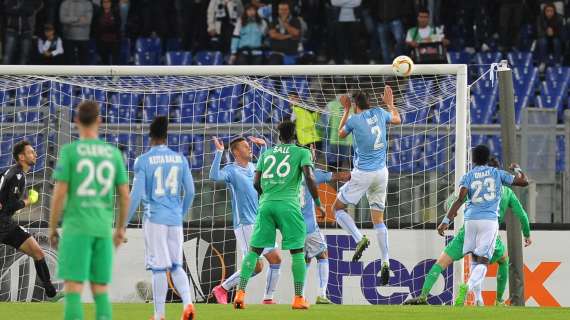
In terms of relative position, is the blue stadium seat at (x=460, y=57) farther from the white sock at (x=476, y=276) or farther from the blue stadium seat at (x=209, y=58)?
the white sock at (x=476, y=276)

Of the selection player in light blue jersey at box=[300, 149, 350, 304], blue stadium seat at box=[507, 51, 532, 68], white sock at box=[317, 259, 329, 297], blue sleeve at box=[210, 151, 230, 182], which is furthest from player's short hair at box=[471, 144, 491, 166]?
blue stadium seat at box=[507, 51, 532, 68]

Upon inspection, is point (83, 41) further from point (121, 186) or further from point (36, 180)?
point (121, 186)

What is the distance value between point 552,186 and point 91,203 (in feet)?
33.2

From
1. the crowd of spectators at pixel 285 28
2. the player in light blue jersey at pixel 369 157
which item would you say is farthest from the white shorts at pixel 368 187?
the crowd of spectators at pixel 285 28

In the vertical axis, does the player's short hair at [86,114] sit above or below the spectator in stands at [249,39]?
below

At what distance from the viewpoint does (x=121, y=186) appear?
374 inches

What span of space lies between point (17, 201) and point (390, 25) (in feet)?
34.4

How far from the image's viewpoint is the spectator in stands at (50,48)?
2395cm

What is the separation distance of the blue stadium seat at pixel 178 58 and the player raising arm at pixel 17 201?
8744 millimetres

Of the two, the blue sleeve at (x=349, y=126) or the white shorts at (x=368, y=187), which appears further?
the white shorts at (x=368, y=187)

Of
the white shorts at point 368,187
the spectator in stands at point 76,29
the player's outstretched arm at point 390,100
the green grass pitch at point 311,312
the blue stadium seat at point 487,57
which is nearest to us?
the green grass pitch at point 311,312

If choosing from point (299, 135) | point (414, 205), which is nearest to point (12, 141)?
point (299, 135)

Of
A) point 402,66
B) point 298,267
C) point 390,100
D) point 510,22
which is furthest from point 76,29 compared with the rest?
point 298,267

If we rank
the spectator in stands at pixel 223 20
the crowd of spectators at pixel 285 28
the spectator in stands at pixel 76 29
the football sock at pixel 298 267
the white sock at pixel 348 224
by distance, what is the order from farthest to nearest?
the spectator in stands at pixel 223 20
the spectator in stands at pixel 76 29
the crowd of spectators at pixel 285 28
the white sock at pixel 348 224
the football sock at pixel 298 267
